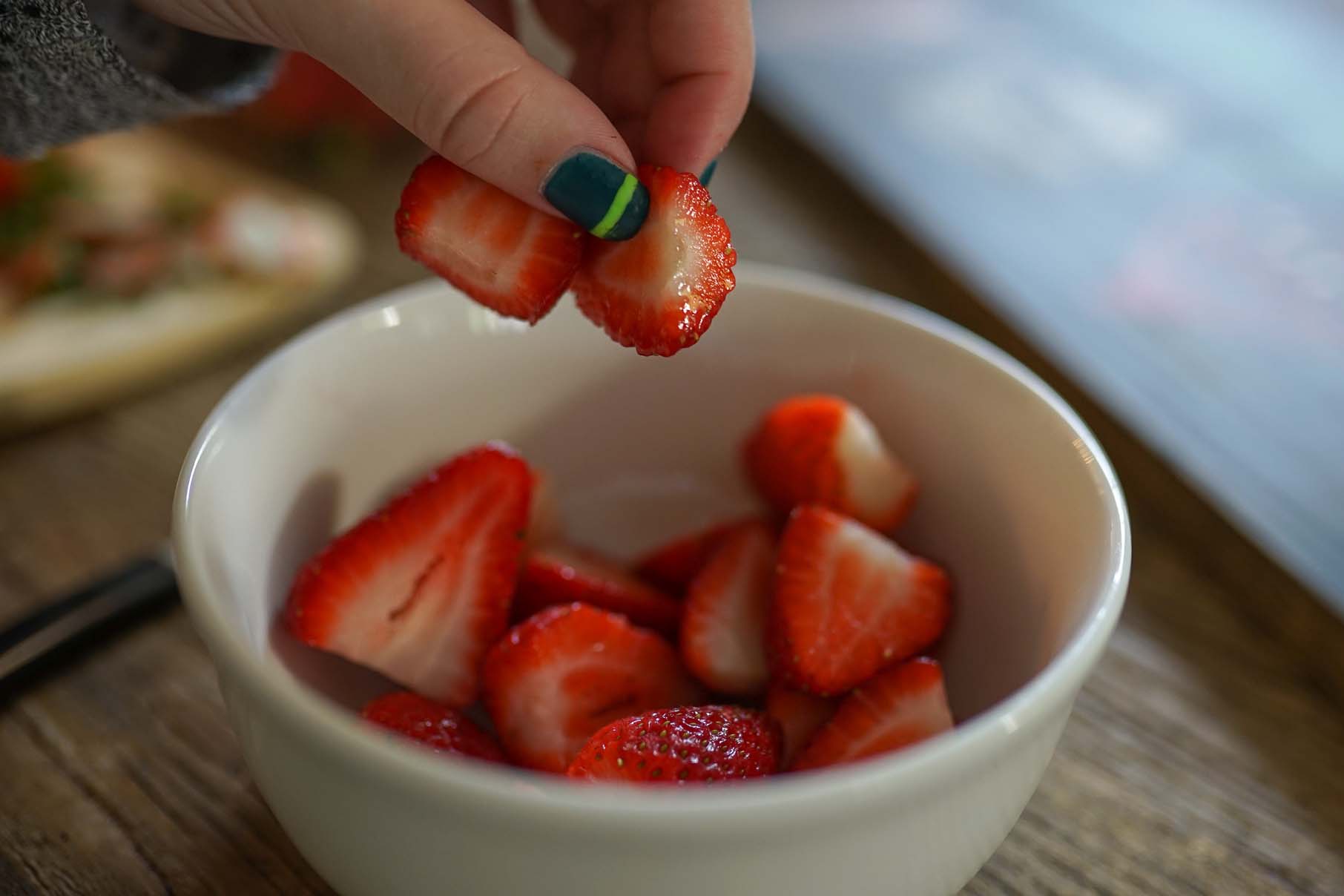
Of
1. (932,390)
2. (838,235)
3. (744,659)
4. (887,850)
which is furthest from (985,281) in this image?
(887,850)

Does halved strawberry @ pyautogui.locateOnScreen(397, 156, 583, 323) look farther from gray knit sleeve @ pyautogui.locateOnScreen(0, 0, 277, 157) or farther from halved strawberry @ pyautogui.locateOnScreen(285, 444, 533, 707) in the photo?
gray knit sleeve @ pyautogui.locateOnScreen(0, 0, 277, 157)

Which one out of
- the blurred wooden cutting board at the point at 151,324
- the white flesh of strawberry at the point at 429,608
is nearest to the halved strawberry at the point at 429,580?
the white flesh of strawberry at the point at 429,608

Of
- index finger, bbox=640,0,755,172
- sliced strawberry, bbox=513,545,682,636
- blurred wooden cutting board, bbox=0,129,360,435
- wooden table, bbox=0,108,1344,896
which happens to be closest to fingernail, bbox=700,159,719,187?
index finger, bbox=640,0,755,172

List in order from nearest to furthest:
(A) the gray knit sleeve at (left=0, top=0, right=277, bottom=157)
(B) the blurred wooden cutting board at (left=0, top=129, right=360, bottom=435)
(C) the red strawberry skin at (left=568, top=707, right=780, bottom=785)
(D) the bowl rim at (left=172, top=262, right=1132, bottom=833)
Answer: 1. (D) the bowl rim at (left=172, top=262, right=1132, bottom=833)
2. (C) the red strawberry skin at (left=568, top=707, right=780, bottom=785)
3. (A) the gray knit sleeve at (left=0, top=0, right=277, bottom=157)
4. (B) the blurred wooden cutting board at (left=0, top=129, right=360, bottom=435)

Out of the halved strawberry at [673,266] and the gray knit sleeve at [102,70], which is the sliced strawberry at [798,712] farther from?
the gray knit sleeve at [102,70]

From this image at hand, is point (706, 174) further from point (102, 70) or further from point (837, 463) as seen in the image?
point (102, 70)

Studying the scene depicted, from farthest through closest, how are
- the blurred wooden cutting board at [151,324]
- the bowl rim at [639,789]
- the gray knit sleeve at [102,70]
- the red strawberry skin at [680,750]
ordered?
the blurred wooden cutting board at [151,324], the gray knit sleeve at [102,70], the red strawberry skin at [680,750], the bowl rim at [639,789]
